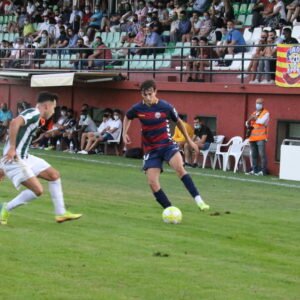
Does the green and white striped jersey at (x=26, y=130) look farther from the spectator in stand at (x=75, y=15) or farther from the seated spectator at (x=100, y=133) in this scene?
the spectator in stand at (x=75, y=15)

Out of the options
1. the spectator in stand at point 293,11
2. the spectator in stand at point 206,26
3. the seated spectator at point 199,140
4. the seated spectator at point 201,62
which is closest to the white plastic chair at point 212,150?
the seated spectator at point 199,140

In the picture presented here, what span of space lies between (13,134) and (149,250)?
2416mm

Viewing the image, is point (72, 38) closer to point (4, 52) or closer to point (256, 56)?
point (4, 52)

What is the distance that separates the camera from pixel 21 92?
38.2 meters

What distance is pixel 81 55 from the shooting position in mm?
34938

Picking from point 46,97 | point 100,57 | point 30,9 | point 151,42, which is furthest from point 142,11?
point 46,97

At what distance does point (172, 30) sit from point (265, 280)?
76.7 feet

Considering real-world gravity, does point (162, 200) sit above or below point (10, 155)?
below

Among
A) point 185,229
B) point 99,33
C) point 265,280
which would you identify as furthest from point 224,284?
point 99,33

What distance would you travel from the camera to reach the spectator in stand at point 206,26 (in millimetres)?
30938

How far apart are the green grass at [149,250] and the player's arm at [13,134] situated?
95 centimetres

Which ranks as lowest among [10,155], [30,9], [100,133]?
[100,133]

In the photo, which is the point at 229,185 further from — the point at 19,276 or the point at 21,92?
the point at 21,92

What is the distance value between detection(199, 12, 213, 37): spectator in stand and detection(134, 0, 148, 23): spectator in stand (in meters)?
4.23
